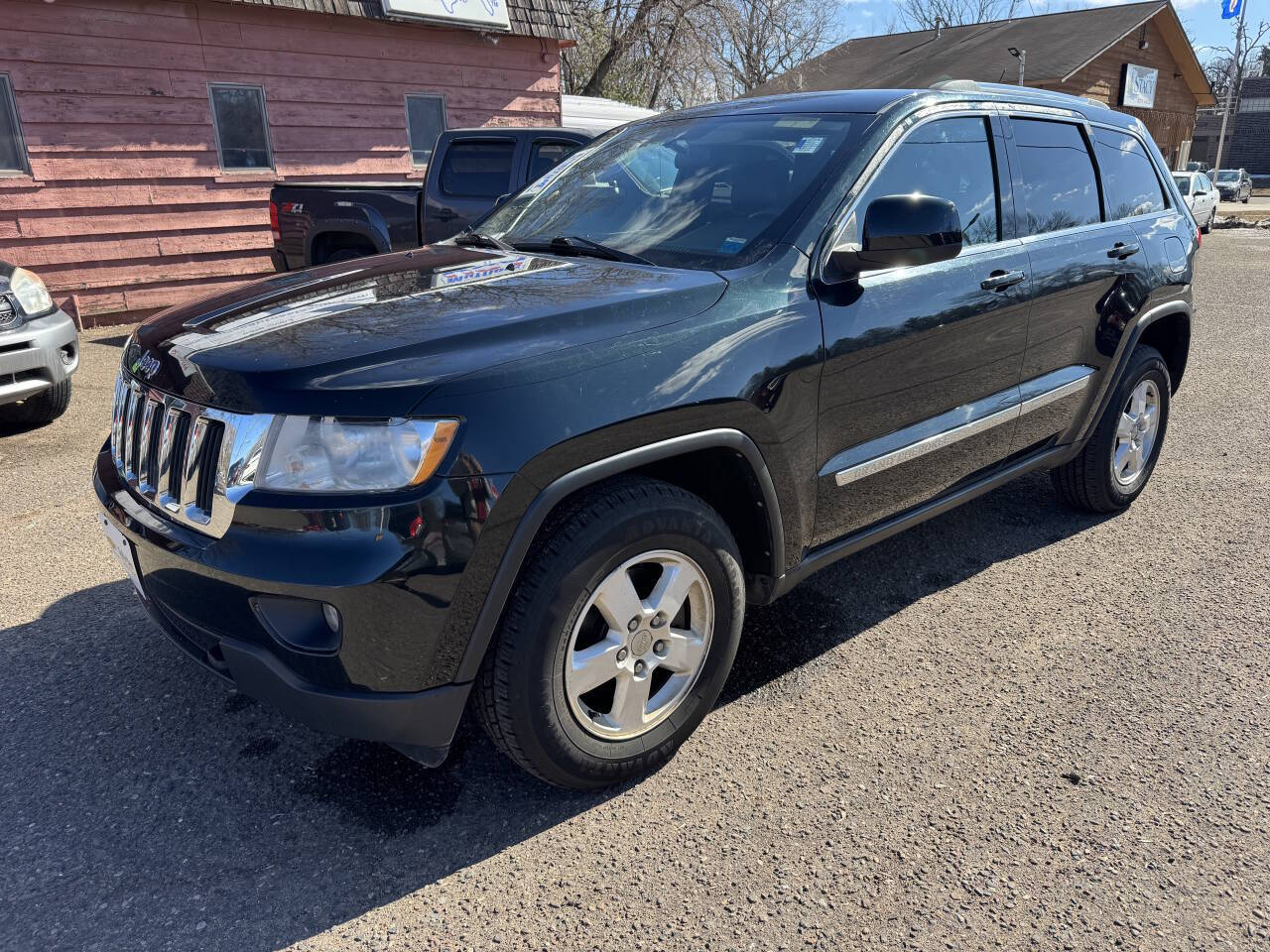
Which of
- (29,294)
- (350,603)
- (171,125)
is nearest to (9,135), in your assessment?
(171,125)

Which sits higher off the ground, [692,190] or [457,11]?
[457,11]

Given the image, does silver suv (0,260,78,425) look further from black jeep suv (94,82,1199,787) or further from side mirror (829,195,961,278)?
side mirror (829,195,961,278)

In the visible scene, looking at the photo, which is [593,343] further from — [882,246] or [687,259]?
[882,246]

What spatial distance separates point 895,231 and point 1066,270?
137 centimetres

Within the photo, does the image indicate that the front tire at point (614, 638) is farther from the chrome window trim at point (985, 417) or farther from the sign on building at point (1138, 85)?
the sign on building at point (1138, 85)

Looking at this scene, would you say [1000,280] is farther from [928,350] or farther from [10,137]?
[10,137]

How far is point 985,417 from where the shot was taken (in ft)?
11.3

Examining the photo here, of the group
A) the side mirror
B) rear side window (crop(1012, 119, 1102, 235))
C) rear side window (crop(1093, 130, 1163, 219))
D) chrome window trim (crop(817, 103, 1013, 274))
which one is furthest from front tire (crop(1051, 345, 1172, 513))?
the side mirror

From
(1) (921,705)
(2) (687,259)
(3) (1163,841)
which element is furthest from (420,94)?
(3) (1163,841)

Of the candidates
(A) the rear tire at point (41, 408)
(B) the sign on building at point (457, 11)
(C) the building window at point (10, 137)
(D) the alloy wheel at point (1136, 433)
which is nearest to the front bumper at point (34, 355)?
(A) the rear tire at point (41, 408)

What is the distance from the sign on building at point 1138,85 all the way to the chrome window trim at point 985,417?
29.3 metres

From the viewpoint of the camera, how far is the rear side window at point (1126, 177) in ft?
13.6

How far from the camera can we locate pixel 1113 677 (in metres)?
3.16

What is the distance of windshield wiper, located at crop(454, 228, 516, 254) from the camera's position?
3.39m
